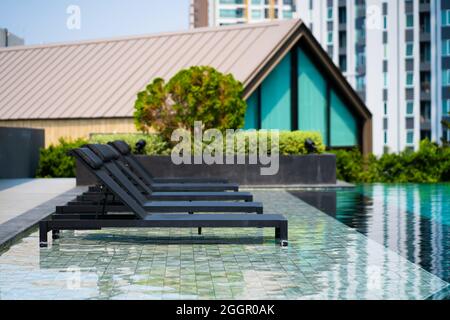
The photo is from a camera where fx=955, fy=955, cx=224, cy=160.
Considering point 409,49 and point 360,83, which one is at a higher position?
point 409,49

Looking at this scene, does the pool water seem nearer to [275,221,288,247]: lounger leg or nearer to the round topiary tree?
[275,221,288,247]: lounger leg

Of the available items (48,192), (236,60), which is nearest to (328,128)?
(236,60)

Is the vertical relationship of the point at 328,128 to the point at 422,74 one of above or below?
below

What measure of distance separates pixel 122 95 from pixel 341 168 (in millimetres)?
10212

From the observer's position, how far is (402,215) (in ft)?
57.3

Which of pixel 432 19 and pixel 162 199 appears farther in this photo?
pixel 432 19

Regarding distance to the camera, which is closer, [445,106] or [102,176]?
[102,176]

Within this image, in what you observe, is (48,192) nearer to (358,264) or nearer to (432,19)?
(358,264)

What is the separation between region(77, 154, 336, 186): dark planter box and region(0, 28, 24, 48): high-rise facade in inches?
1293

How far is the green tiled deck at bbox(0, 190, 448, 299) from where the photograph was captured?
8828 mm

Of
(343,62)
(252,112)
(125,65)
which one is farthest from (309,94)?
(343,62)

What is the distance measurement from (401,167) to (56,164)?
11607mm

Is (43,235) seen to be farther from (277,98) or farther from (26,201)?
(277,98)

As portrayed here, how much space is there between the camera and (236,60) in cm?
3506
